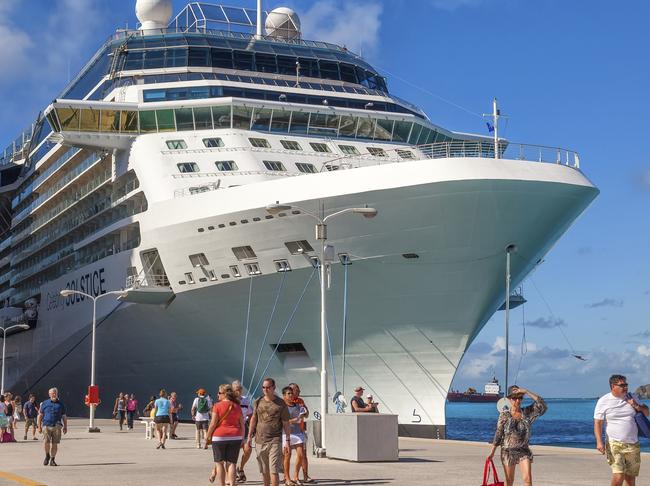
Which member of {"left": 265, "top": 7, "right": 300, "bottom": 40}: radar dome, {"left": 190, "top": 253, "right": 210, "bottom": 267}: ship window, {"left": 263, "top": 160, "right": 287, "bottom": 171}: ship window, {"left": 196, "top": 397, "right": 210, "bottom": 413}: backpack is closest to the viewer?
{"left": 196, "top": 397, "right": 210, "bottom": 413}: backpack

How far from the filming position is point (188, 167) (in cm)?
3247

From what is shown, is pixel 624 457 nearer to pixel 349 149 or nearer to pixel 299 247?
pixel 299 247

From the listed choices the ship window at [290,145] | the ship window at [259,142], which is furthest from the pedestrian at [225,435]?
the ship window at [290,145]

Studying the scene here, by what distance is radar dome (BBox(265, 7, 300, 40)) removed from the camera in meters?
43.0

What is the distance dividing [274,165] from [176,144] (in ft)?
11.2

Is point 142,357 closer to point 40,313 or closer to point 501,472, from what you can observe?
point 40,313

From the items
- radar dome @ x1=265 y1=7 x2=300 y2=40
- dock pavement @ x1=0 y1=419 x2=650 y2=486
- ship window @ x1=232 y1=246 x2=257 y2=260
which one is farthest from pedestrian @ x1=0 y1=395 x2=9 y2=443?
radar dome @ x1=265 y1=7 x2=300 y2=40

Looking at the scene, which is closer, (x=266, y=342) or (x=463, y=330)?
(x=463, y=330)

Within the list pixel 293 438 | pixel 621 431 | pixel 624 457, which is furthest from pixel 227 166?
pixel 624 457

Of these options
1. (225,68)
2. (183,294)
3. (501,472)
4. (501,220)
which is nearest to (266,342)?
(183,294)

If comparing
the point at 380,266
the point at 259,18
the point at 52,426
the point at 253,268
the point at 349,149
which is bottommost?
the point at 52,426

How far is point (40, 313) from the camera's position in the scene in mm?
47812

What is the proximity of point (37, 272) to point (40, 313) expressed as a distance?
6.67 ft

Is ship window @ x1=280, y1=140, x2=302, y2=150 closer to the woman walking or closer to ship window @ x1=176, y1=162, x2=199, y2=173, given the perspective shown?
ship window @ x1=176, y1=162, x2=199, y2=173
